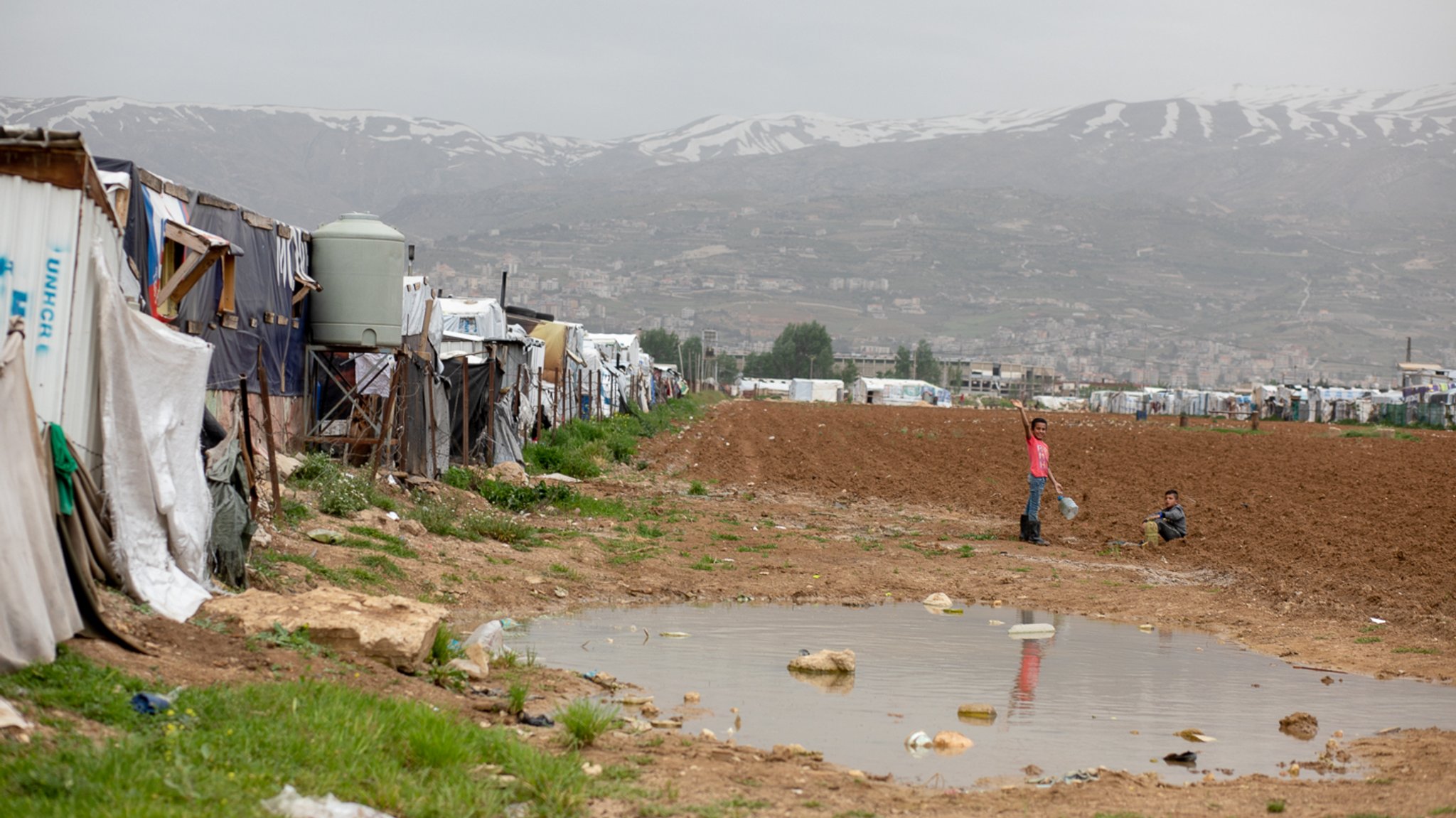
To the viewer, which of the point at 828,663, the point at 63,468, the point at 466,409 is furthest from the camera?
the point at 466,409

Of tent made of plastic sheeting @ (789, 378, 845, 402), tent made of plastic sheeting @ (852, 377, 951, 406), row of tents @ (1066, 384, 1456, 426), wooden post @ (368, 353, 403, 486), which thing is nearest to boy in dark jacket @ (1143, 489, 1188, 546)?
wooden post @ (368, 353, 403, 486)

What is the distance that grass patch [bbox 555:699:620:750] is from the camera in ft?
22.2

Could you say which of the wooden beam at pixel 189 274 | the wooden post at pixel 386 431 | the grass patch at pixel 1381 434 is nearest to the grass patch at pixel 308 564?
the wooden beam at pixel 189 274

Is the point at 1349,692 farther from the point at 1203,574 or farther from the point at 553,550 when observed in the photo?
the point at 553,550

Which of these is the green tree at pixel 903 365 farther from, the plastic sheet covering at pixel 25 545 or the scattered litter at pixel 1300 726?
the plastic sheet covering at pixel 25 545

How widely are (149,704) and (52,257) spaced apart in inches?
106

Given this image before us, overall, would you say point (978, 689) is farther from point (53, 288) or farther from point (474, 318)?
point (474, 318)

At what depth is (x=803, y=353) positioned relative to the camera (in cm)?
18350

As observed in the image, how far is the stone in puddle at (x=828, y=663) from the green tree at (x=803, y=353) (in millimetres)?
173407

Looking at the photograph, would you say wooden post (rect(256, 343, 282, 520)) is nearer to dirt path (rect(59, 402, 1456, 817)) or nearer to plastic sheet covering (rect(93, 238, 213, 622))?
dirt path (rect(59, 402, 1456, 817))

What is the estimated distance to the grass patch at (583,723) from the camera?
22.2 ft

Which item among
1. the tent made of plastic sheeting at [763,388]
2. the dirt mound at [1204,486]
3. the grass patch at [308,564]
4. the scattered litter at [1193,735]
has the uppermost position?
the grass patch at [308,564]

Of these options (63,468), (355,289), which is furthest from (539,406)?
(63,468)

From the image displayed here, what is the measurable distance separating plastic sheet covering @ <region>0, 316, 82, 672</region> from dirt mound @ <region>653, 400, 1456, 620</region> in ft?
34.3
